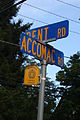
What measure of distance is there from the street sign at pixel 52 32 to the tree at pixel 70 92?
20.0 m

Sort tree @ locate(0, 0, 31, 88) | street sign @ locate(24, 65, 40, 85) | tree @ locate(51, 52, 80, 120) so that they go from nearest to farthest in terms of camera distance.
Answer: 1. street sign @ locate(24, 65, 40, 85)
2. tree @ locate(0, 0, 31, 88)
3. tree @ locate(51, 52, 80, 120)

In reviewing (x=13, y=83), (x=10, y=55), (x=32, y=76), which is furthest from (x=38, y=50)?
(x=10, y=55)

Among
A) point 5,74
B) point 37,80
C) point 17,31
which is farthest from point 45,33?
point 17,31

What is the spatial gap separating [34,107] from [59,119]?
30.6 ft

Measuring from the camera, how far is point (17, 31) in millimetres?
24344

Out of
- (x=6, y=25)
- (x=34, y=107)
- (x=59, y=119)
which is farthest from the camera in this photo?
(x=59, y=119)

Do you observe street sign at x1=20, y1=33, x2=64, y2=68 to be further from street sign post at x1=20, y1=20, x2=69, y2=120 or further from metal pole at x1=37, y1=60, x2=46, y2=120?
metal pole at x1=37, y1=60, x2=46, y2=120

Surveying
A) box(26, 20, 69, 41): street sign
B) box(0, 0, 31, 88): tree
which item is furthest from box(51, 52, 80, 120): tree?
box(26, 20, 69, 41): street sign

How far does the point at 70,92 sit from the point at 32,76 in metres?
21.6

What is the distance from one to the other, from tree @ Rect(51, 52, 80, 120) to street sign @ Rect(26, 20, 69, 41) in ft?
65.6

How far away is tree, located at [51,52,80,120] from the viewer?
24.9 m

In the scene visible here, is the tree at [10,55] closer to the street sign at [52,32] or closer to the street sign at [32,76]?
the street sign at [52,32]

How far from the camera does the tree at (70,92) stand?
24.9 metres

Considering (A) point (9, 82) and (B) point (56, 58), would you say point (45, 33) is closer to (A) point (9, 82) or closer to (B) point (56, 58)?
(B) point (56, 58)
